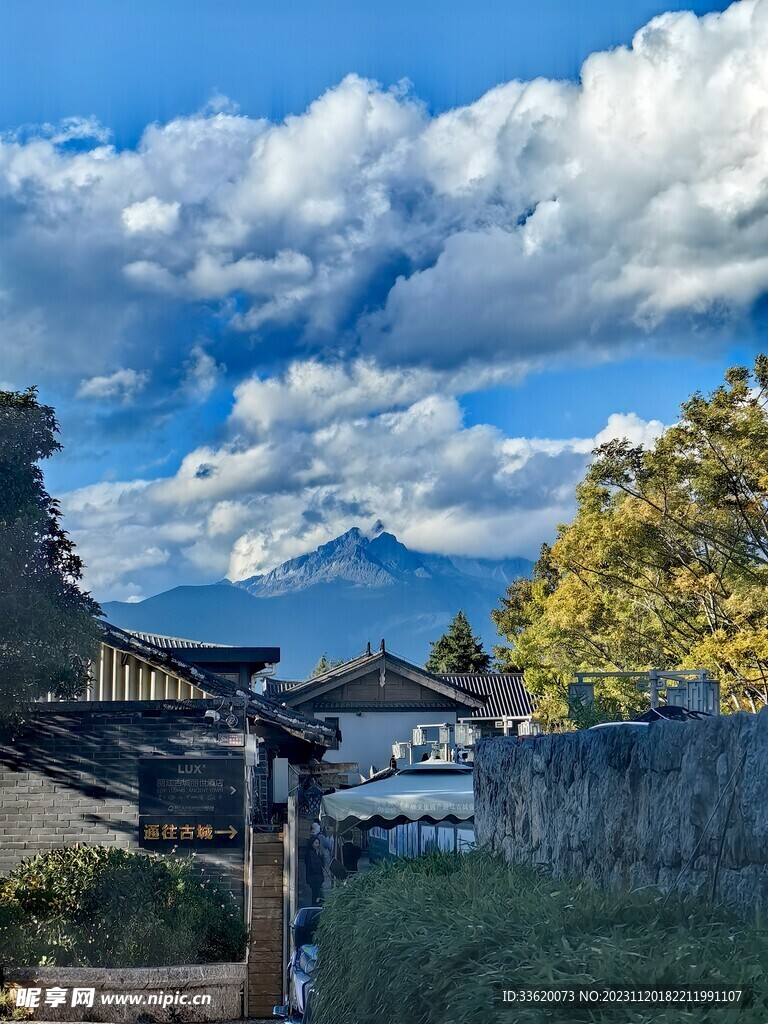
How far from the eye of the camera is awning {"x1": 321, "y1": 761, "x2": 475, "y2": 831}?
13.0m

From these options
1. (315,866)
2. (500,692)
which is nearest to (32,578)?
(315,866)

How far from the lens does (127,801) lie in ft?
49.2

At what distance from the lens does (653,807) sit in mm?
5230

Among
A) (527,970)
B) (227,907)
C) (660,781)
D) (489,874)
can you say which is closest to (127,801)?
(227,907)

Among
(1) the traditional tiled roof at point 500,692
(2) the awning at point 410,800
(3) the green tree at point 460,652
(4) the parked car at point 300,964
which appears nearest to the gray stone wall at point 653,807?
(4) the parked car at point 300,964

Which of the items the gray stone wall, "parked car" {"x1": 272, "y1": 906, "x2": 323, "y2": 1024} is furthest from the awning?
the gray stone wall

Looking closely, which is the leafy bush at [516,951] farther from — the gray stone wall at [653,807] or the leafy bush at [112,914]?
the leafy bush at [112,914]

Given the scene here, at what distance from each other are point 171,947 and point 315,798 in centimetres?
517

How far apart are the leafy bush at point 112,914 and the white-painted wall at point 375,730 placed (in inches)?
1290

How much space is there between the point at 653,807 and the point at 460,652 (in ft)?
224

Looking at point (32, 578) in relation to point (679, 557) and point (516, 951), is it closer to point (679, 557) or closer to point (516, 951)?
point (516, 951)

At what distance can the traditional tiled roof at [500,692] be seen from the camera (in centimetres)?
5369

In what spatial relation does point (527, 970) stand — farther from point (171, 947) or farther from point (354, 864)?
point (354, 864)

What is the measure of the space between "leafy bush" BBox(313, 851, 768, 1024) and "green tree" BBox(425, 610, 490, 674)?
66.7 m
